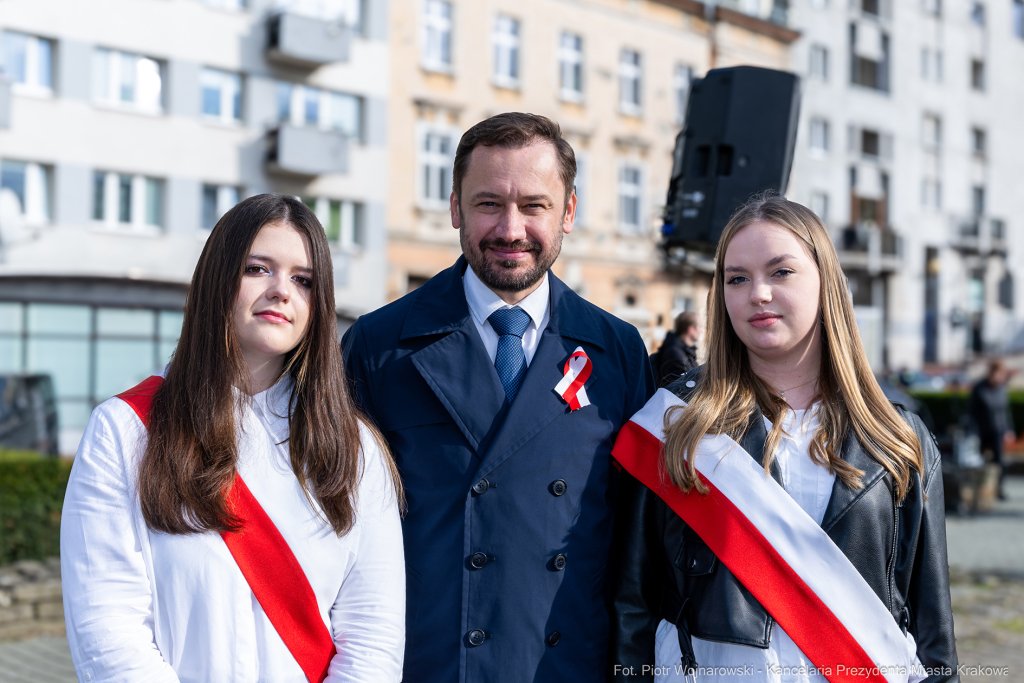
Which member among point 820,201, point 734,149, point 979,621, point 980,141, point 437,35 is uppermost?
point 980,141

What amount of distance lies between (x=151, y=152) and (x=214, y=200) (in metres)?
1.77

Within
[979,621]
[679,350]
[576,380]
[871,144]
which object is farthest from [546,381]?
[871,144]

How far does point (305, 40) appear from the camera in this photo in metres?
22.5

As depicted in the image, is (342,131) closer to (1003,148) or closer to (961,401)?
(961,401)

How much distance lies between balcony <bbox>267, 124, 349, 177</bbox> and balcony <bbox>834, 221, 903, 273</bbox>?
2061 cm

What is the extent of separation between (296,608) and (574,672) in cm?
87

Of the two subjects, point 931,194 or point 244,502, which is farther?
point 931,194

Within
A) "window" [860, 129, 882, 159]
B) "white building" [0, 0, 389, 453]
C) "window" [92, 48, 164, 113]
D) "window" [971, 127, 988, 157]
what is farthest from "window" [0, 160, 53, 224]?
"window" [971, 127, 988, 157]

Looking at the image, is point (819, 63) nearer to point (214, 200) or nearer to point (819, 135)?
point (819, 135)

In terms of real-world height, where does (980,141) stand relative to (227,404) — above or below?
above

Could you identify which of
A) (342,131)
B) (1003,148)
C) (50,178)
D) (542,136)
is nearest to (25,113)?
(50,178)

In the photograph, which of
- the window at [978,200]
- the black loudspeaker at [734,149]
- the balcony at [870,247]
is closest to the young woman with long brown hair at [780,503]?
the black loudspeaker at [734,149]

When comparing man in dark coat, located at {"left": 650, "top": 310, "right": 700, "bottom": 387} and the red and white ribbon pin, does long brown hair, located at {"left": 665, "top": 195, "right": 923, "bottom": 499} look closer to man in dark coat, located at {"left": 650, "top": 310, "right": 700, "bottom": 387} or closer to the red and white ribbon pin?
the red and white ribbon pin

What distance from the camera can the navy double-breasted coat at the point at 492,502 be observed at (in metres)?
2.67
